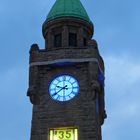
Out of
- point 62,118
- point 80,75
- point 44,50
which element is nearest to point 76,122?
point 62,118

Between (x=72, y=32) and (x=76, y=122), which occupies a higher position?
(x=72, y=32)

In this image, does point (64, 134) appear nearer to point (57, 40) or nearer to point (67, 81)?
point (67, 81)

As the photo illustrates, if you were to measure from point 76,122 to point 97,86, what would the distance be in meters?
4.09

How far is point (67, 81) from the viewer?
57969mm

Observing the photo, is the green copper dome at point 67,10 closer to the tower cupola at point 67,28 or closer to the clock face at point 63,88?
the tower cupola at point 67,28

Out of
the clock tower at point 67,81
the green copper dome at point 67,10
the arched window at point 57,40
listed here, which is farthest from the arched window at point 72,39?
the green copper dome at point 67,10

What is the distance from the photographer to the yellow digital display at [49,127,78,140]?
55.1 m

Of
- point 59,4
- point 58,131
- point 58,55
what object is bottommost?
point 58,131

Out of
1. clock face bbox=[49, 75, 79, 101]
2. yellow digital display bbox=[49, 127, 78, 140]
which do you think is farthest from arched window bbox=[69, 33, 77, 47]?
yellow digital display bbox=[49, 127, 78, 140]

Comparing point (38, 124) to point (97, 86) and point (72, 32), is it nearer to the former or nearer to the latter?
point (97, 86)

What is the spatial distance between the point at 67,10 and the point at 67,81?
851 centimetres

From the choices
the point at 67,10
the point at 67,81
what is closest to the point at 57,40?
the point at 67,10

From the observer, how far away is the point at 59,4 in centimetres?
6388

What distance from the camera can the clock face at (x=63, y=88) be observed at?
57.3 metres
